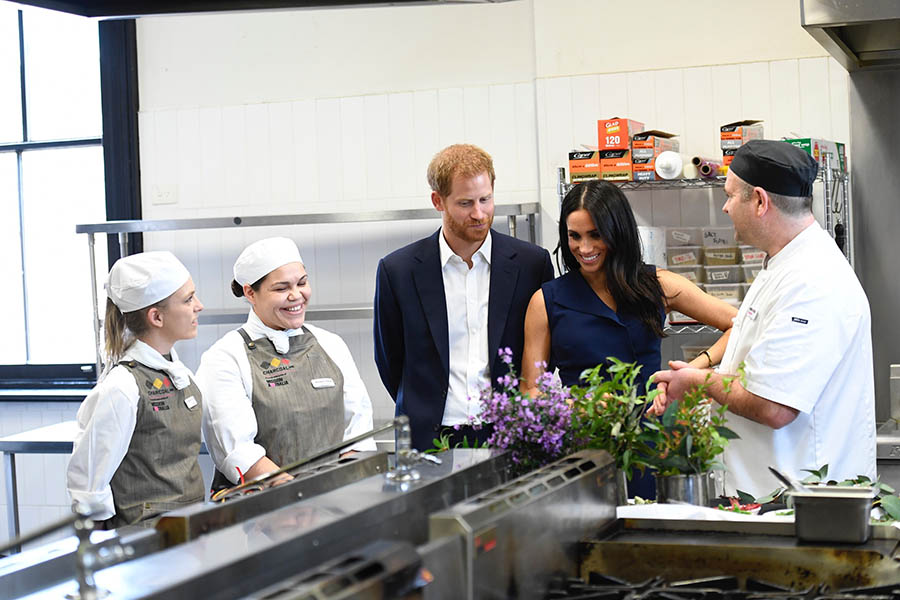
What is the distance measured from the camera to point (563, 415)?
1.84 m

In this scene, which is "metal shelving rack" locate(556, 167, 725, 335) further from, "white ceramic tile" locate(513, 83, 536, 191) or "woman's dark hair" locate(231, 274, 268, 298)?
"woman's dark hair" locate(231, 274, 268, 298)

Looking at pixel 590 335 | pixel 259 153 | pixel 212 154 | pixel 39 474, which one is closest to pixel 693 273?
pixel 590 335

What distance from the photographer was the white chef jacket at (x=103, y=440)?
246 cm

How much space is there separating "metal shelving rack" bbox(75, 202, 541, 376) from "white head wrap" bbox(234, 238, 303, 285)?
1.27 meters

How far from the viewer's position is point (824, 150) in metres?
3.53

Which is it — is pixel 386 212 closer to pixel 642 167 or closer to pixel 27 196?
pixel 642 167

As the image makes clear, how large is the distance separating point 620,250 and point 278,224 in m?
2.00

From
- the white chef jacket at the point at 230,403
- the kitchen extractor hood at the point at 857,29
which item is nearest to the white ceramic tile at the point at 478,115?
the kitchen extractor hood at the point at 857,29

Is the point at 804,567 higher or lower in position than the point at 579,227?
lower

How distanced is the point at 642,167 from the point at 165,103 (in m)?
2.31

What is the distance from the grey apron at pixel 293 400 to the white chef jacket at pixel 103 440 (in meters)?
0.36

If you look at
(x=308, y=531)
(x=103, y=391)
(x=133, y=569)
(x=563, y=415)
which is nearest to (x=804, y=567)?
(x=563, y=415)

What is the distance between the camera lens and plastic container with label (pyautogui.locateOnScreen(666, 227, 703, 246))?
3746mm

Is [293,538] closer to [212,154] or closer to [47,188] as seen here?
[212,154]
